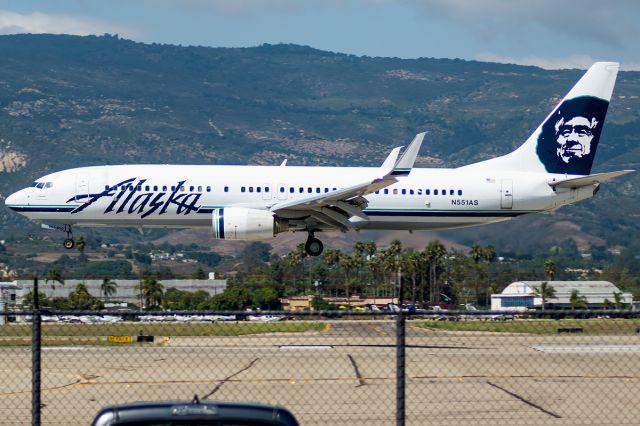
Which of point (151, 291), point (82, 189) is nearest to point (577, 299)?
point (151, 291)

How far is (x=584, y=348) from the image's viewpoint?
29.3m

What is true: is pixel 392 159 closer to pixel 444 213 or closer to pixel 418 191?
pixel 418 191

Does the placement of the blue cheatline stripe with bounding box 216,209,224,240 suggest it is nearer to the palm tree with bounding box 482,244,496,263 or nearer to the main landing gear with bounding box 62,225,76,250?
the main landing gear with bounding box 62,225,76,250

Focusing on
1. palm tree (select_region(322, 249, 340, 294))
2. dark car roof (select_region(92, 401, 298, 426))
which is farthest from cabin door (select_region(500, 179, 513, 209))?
palm tree (select_region(322, 249, 340, 294))

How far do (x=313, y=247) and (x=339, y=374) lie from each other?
20575 mm

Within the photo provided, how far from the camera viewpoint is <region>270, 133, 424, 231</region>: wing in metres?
39.8

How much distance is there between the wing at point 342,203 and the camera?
39.8 meters

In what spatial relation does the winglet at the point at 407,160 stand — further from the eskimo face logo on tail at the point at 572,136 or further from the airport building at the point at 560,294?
the airport building at the point at 560,294

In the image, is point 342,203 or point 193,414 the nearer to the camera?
point 193,414

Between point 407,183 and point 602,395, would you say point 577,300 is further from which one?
point 602,395

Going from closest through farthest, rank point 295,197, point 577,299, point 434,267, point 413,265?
point 295,197
point 577,299
point 434,267
point 413,265

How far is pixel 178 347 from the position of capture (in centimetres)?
2792

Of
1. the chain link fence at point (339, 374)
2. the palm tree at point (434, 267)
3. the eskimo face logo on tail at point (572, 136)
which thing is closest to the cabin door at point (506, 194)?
the eskimo face logo on tail at point (572, 136)

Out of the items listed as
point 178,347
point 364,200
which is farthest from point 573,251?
point 178,347
